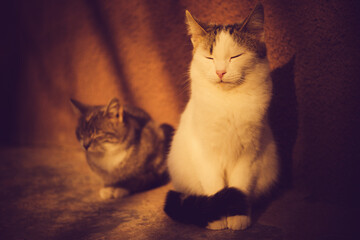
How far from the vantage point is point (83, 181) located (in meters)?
2.26

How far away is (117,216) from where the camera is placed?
1.66m

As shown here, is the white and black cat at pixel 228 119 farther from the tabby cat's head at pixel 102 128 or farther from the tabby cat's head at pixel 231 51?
→ the tabby cat's head at pixel 102 128

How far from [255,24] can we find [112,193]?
1.47 meters

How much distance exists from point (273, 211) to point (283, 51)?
0.99 meters

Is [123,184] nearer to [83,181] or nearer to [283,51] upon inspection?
[83,181]

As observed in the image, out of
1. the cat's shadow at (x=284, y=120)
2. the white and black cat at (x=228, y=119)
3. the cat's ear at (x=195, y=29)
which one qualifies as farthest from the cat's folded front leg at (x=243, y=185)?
the cat's ear at (x=195, y=29)

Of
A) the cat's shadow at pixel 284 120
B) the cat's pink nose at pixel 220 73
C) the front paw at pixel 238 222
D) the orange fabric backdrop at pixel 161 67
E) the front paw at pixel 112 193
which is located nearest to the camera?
the cat's pink nose at pixel 220 73

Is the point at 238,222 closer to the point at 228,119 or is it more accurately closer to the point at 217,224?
the point at 217,224

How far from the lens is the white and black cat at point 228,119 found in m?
1.32

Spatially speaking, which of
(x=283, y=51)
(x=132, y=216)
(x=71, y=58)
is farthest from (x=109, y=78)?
(x=283, y=51)

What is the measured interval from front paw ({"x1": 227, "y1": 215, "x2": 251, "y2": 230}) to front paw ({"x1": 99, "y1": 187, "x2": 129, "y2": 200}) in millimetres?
883

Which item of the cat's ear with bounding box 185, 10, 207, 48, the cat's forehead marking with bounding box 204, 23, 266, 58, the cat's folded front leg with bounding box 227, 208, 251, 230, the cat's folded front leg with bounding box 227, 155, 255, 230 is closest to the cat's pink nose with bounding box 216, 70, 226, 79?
the cat's forehead marking with bounding box 204, 23, 266, 58

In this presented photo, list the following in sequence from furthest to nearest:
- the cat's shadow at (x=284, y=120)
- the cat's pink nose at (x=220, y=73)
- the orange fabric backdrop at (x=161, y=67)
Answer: the cat's shadow at (x=284, y=120) → the orange fabric backdrop at (x=161, y=67) → the cat's pink nose at (x=220, y=73)

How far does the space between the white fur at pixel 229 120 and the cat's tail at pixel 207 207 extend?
7 cm
